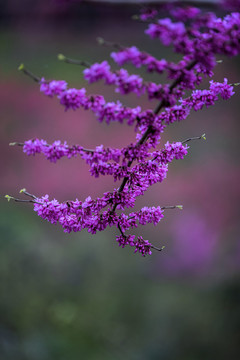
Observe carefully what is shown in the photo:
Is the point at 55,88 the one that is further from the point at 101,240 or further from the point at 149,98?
the point at 101,240

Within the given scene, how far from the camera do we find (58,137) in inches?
121

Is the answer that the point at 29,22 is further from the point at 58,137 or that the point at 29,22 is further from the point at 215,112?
the point at 215,112

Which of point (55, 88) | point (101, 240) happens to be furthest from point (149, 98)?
point (101, 240)

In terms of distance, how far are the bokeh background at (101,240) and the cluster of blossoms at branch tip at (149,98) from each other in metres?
1.28

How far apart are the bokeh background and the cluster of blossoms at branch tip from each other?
128cm

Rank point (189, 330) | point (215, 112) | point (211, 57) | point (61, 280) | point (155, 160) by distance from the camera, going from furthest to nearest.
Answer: point (215, 112), point (61, 280), point (189, 330), point (155, 160), point (211, 57)

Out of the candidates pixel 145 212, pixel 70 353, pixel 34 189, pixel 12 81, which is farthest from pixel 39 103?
pixel 145 212

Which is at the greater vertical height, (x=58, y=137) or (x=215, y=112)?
(x=215, y=112)

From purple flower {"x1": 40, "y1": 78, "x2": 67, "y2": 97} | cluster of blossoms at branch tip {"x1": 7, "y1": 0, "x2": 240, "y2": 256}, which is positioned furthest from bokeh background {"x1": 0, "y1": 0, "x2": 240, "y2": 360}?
purple flower {"x1": 40, "y1": 78, "x2": 67, "y2": 97}

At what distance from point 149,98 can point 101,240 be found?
7.66 ft

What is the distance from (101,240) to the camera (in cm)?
274

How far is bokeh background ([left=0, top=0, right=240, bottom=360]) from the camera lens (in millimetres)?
2105

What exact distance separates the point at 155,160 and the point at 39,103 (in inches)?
107

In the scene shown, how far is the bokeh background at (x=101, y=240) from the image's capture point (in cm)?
211
